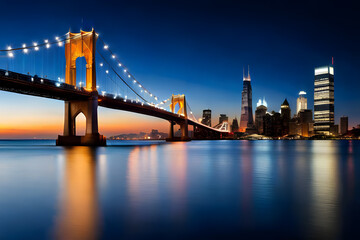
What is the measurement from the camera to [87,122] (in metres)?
40.2

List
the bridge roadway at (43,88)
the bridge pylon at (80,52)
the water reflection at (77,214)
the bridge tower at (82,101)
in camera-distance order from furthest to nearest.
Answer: the bridge pylon at (80,52) → the bridge tower at (82,101) → the bridge roadway at (43,88) → the water reflection at (77,214)

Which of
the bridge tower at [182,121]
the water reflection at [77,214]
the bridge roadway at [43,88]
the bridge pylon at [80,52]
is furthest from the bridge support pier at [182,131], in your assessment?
the water reflection at [77,214]

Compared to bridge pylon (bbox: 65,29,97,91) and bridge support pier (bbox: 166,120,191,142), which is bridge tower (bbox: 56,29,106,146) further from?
bridge support pier (bbox: 166,120,191,142)

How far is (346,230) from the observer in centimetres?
476

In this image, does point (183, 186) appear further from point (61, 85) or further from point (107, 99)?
point (107, 99)

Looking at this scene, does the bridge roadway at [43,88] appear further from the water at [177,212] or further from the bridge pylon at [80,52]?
the water at [177,212]

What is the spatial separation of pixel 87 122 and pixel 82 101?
3029mm

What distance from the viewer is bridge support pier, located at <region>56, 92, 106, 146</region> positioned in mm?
40031

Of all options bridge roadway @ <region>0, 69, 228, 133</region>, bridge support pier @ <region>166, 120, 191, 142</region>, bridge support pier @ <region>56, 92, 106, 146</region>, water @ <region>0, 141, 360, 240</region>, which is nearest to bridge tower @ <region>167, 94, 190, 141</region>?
bridge support pier @ <region>166, 120, 191, 142</region>

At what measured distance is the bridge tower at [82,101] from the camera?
132ft

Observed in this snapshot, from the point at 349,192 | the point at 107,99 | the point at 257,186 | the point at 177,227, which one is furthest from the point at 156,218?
the point at 107,99

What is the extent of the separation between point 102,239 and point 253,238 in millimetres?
2186

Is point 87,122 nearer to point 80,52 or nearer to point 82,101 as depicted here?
point 82,101

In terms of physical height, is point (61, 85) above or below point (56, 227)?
above
